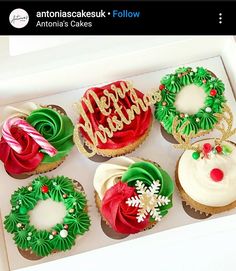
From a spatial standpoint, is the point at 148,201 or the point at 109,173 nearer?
the point at 148,201

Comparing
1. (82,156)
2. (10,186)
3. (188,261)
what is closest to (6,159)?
(10,186)

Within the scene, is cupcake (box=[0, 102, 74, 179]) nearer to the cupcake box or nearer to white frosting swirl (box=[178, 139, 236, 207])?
the cupcake box

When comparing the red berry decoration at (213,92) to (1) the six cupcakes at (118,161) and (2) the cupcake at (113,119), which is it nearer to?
(1) the six cupcakes at (118,161)

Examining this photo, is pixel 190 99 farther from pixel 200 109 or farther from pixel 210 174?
pixel 210 174

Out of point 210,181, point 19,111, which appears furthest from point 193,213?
point 19,111

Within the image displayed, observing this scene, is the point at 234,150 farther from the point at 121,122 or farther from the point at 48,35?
the point at 48,35

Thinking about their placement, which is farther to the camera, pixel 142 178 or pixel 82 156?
pixel 82 156
